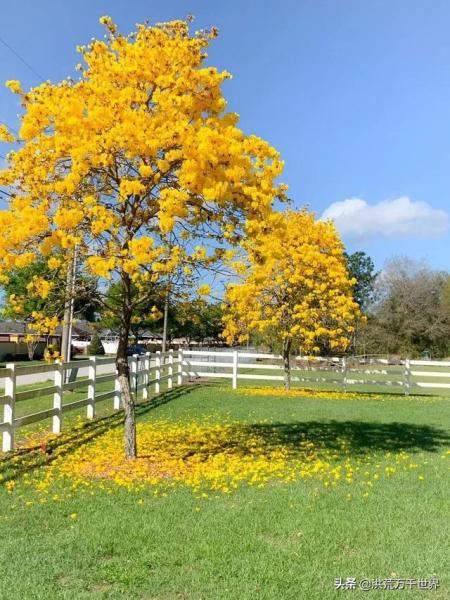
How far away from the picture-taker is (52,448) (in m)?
8.88

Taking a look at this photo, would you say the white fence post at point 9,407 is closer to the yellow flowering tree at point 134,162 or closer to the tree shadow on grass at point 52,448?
the tree shadow on grass at point 52,448

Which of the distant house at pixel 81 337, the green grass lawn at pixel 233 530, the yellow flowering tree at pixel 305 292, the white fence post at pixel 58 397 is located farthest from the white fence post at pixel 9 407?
the distant house at pixel 81 337

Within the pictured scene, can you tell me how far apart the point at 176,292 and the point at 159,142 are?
2344 mm

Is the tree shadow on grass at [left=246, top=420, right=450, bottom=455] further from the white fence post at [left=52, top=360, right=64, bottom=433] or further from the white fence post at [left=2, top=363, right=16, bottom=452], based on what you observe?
the white fence post at [left=2, top=363, right=16, bottom=452]

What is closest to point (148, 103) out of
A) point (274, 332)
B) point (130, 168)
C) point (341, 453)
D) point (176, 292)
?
point (130, 168)

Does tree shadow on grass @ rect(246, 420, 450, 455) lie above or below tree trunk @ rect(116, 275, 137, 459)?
below

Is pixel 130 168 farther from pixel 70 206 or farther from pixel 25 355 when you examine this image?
pixel 25 355

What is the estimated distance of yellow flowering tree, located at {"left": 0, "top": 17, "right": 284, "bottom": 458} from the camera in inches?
271

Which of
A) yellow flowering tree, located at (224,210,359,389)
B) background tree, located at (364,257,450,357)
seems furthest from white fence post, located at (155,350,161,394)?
background tree, located at (364,257,450,357)

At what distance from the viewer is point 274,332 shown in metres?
21.2

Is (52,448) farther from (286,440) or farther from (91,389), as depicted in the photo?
(286,440)

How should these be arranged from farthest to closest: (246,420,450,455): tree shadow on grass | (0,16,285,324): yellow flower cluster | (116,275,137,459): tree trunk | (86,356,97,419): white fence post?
(86,356,97,419): white fence post → (246,420,450,455): tree shadow on grass → (116,275,137,459): tree trunk → (0,16,285,324): yellow flower cluster

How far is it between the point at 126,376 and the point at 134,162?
2.99 meters

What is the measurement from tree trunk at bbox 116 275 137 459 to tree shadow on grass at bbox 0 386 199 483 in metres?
1.11
